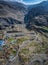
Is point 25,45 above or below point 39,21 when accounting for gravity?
below

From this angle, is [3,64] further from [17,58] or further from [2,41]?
[2,41]

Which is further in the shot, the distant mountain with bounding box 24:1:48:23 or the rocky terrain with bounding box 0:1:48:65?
the distant mountain with bounding box 24:1:48:23

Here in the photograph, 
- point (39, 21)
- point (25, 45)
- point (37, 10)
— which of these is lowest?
point (25, 45)

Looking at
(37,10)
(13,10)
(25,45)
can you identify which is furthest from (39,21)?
(13,10)

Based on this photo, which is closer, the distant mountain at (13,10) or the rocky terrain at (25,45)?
the rocky terrain at (25,45)

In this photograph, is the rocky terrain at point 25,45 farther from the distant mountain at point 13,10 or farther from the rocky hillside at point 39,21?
the distant mountain at point 13,10

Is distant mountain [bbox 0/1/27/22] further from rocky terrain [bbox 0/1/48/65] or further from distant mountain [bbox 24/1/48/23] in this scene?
rocky terrain [bbox 0/1/48/65]

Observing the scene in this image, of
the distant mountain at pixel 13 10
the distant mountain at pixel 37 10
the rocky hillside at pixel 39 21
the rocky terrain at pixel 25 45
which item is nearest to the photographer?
the rocky terrain at pixel 25 45

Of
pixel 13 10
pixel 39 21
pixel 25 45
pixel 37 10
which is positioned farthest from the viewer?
pixel 13 10

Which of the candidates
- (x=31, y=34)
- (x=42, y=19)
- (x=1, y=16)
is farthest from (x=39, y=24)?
(x=1, y=16)

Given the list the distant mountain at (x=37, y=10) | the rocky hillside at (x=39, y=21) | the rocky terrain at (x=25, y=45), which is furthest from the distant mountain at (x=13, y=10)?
the rocky hillside at (x=39, y=21)

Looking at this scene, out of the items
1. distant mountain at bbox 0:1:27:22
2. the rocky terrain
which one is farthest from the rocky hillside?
distant mountain at bbox 0:1:27:22

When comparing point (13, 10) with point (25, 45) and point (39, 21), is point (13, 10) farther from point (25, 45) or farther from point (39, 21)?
point (25, 45)
